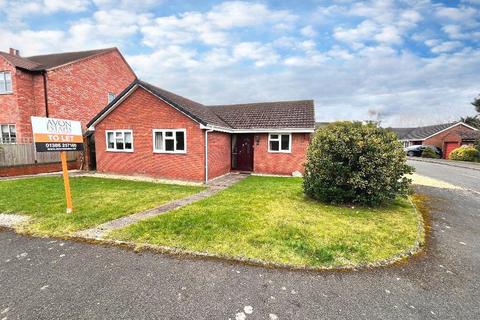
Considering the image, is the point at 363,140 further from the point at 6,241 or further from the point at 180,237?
the point at 6,241

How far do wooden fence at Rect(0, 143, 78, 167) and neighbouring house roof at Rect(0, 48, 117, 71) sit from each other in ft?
22.3

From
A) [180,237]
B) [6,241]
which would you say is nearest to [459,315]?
[180,237]

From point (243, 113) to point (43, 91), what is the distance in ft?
48.8

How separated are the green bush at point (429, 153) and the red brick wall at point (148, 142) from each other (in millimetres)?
37712

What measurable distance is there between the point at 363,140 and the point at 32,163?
17.8 m

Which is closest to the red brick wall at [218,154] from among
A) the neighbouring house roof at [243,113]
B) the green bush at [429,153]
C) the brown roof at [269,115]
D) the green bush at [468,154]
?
the neighbouring house roof at [243,113]

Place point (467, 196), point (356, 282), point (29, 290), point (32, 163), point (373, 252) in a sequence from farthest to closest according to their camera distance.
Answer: point (32, 163) → point (467, 196) → point (373, 252) → point (356, 282) → point (29, 290)

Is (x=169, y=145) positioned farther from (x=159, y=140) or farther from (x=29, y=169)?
(x=29, y=169)

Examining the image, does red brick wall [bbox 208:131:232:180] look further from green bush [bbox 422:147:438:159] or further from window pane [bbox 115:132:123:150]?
green bush [bbox 422:147:438:159]

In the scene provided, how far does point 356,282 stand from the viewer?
359cm

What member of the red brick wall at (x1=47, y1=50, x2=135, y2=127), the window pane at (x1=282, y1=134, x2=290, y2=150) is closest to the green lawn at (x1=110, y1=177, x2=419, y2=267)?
the window pane at (x1=282, y1=134, x2=290, y2=150)

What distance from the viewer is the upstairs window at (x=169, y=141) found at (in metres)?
12.6

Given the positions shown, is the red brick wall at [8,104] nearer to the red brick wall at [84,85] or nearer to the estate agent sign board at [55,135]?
the red brick wall at [84,85]

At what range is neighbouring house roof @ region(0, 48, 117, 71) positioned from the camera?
17.7 metres
